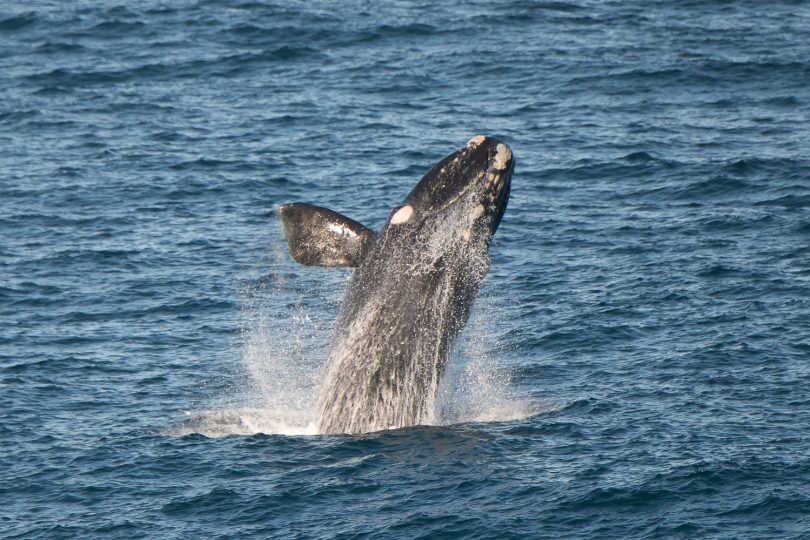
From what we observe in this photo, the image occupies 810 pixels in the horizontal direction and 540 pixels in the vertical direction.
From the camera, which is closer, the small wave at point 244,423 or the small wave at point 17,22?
the small wave at point 244,423

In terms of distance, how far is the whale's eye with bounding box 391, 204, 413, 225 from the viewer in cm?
2603

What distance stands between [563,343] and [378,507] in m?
11.0

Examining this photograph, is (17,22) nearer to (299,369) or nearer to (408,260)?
(299,369)

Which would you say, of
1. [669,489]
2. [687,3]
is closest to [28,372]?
[669,489]

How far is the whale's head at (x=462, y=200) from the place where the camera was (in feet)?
85.1

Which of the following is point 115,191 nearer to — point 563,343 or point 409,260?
point 563,343

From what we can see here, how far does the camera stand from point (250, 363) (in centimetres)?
3294

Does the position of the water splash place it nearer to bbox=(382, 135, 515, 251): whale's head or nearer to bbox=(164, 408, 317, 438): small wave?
bbox=(164, 408, 317, 438): small wave

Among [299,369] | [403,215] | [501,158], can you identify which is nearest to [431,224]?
[403,215]

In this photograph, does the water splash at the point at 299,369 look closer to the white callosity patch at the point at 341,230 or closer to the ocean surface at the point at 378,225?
the ocean surface at the point at 378,225

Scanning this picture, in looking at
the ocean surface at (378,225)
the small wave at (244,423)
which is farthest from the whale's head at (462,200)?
the small wave at (244,423)

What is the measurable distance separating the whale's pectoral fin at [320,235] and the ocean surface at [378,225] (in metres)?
3.53

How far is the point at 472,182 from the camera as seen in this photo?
1023 inches

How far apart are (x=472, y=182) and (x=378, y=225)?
1563cm
